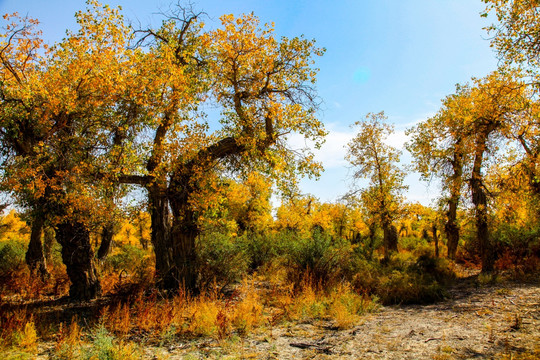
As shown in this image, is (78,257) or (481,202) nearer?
(78,257)

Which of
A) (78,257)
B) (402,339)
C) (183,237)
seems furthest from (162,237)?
(402,339)

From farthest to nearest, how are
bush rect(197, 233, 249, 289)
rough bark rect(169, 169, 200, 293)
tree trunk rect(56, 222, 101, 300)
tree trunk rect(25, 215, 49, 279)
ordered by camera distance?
tree trunk rect(25, 215, 49, 279) < bush rect(197, 233, 249, 289) < rough bark rect(169, 169, 200, 293) < tree trunk rect(56, 222, 101, 300)

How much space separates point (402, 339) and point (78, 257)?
801cm

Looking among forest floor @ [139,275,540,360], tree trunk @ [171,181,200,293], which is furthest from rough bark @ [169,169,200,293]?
forest floor @ [139,275,540,360]

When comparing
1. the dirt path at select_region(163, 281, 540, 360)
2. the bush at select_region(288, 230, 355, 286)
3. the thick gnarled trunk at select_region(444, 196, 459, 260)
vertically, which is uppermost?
the thick gnarled trunk at select_region(444, 196, 459, 260)

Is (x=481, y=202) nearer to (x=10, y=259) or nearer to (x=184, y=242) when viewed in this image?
(x=184, y=242)

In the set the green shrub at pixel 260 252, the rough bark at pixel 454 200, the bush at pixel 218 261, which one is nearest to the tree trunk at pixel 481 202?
the rough bark at pixel 454 200

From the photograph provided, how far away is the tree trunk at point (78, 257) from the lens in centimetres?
856

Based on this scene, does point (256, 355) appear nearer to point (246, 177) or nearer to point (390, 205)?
point (246, 177)

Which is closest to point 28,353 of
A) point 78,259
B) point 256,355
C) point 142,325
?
point 142,325

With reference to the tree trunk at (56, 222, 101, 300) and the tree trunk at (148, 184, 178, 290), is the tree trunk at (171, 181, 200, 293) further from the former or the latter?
the tree trunk at (56, 222, 101, 300)

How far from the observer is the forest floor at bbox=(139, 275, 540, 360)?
4.56 meters

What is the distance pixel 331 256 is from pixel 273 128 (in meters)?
4.45

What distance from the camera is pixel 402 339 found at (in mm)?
5273
